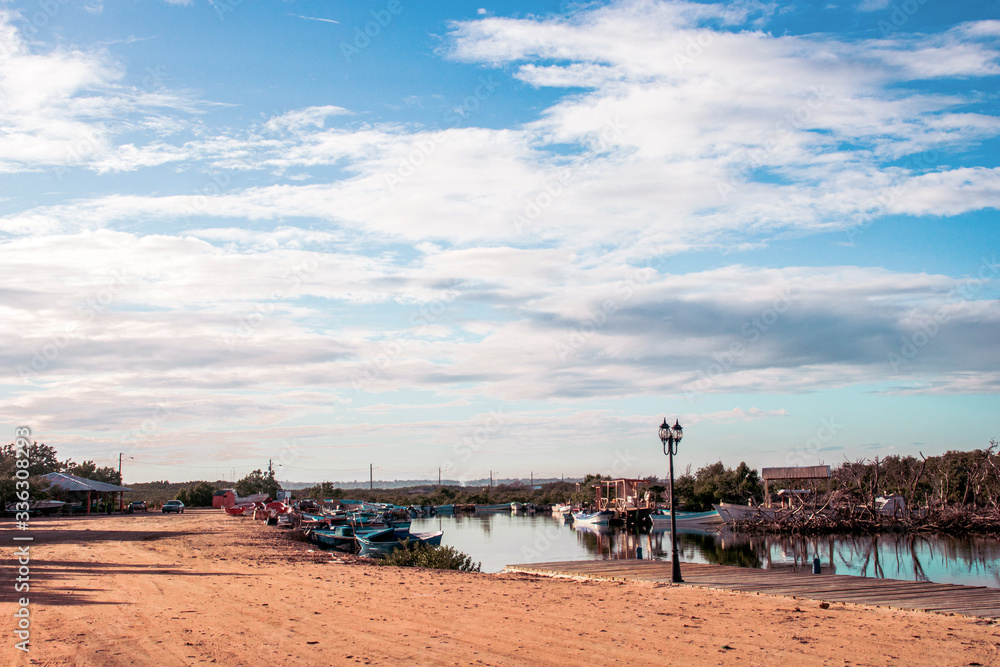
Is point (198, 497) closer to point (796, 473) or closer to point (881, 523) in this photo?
point (796, 473)

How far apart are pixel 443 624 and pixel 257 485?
85.7 metres

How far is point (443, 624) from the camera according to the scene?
39.0 feet

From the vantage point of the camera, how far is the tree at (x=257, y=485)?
89.4 m

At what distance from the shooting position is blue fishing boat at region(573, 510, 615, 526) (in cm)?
5719

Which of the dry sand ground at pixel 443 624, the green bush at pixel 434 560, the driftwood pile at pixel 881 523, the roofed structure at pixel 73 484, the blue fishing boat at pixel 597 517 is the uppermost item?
the roofed structure at pixel 73 484

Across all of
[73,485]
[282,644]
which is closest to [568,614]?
[282,644]

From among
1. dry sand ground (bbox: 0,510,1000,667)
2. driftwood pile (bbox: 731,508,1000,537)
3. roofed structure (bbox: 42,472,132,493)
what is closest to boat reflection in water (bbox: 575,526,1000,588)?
driftwood pile (bbox: 731,508,1000,537)

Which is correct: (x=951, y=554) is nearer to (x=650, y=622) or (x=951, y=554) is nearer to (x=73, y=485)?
(x=650, y=622)

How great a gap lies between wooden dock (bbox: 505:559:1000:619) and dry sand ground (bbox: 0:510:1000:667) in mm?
765

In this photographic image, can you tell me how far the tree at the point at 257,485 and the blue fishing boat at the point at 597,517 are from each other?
42.3m

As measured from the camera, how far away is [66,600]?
14047mm

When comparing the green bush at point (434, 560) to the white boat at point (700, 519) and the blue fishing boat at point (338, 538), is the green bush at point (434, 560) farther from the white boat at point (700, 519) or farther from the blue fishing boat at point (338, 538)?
the white boat at point (700, 519)

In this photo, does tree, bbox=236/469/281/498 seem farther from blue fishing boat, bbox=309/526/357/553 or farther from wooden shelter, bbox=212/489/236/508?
blue fishing boat, bbox=309/526/357/553

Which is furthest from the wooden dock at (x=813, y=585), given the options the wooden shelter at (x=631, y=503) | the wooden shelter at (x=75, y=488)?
the wooden shelter at (x=75, y=488)
